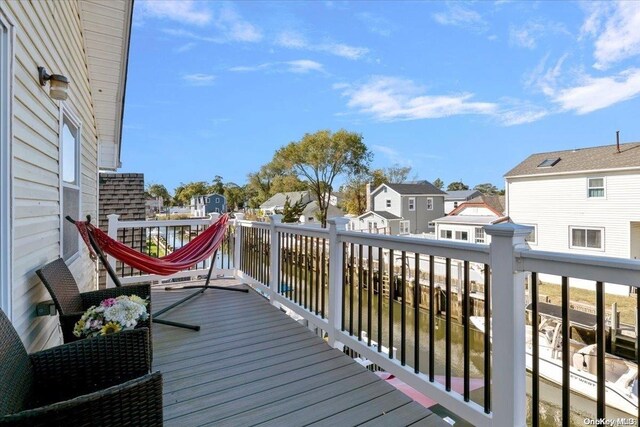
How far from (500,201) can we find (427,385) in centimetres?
2396

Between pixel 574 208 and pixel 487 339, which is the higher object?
pixel 574 208

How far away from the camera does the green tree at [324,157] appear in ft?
83.5

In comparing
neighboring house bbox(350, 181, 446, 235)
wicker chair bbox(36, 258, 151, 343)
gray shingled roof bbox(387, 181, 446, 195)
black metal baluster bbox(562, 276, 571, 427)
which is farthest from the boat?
gray shingled roof bbox(387, 181, 446, 195)

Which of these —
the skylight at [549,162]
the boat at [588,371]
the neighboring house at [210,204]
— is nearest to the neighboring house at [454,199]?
the skylight at [549,162]

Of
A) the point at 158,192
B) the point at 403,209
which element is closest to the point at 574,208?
the point at 403,209

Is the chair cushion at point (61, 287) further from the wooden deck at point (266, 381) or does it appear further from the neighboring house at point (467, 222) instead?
the neighboring house at point (467, 222)

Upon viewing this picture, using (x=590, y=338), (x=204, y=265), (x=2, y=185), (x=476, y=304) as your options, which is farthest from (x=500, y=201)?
(x=2, y=185)

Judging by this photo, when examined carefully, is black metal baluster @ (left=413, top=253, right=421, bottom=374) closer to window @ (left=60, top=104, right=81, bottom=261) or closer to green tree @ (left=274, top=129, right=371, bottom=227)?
window @ (left=60, top=104, right=81, bottom=261)

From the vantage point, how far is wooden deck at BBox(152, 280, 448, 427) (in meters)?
1.89

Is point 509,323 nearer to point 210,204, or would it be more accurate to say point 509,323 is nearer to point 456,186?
point 210,204

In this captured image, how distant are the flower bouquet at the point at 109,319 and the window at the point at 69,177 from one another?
1.46 m

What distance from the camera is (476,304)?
11.7 m

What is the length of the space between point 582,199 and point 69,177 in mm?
16213

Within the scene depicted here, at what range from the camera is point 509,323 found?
1.49 meters
